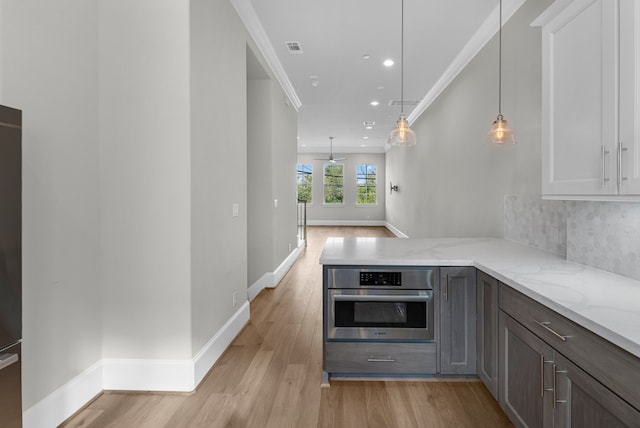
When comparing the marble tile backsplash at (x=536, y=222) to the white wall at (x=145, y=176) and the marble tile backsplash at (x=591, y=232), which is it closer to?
the marble tile backsplash at (x=591, y=232)

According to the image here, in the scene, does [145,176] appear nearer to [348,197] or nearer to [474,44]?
[474,44]

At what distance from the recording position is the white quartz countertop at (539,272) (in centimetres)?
126

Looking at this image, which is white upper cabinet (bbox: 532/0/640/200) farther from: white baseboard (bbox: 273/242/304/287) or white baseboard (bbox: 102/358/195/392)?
white baseboard (bbox: 273/242/304/287)

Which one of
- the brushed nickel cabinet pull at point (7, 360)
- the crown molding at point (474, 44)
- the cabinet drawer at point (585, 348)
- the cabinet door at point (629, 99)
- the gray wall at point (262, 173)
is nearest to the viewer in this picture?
the cabinet drawer at point (585, 348)

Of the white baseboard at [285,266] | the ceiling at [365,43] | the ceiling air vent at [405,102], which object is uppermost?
the ceiling air vent at [405,102]

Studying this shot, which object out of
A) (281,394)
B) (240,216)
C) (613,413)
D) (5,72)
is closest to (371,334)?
(281,394)

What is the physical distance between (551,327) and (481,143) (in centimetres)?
314

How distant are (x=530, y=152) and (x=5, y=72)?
355cm

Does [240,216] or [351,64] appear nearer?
[240,216]

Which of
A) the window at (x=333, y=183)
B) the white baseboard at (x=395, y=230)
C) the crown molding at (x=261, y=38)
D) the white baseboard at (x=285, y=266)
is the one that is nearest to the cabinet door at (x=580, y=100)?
the crown molding at (x=261, y=38)

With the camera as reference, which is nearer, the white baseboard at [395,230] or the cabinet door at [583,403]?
the cabinet door at [583,403]

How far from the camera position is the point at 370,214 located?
47.3ft

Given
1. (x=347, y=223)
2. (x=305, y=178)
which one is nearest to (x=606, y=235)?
(x=347, y=223)

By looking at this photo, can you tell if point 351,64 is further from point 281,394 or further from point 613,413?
point 613,413
